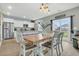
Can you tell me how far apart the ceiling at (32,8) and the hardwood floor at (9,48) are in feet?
1.88

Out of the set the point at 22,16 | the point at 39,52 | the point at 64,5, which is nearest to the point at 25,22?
the point at 22,16

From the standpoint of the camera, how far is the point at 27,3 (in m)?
1.56

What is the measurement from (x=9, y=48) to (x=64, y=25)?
1266mm

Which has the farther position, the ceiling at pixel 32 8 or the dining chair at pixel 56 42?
the dining chair at pixel 56 42

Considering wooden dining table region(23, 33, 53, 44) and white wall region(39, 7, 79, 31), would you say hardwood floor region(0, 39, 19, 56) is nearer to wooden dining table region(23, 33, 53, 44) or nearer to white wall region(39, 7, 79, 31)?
wooden dining table region(23, 33, 53, 44)

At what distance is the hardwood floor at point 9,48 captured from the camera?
156 centimetres

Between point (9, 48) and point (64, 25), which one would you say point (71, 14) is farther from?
point (9, 48)

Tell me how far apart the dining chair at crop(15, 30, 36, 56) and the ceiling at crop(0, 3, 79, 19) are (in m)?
0.41

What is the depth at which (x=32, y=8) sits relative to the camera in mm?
1588

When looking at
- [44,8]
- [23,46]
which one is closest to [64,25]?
[44,8]

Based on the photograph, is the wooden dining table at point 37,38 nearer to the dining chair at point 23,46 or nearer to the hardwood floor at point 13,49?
the dining chair at point 23,46

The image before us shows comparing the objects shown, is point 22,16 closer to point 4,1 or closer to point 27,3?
point 27,3

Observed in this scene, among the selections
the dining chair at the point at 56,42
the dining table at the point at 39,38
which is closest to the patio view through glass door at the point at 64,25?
the dining chair at the point at 56,42

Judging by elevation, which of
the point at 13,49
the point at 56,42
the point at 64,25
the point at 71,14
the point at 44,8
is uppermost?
the point at 44,8
